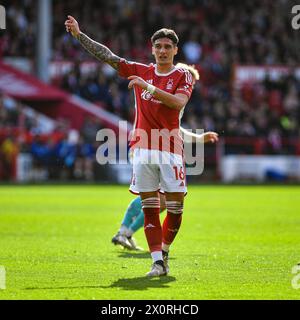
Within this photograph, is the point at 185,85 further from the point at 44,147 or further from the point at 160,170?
the point at 44,147

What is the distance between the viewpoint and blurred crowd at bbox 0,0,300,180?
34875 millimetres

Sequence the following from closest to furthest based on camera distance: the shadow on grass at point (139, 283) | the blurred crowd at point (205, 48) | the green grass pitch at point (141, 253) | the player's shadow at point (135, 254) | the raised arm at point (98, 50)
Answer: the green grass pitch at point (141, 253) < the shadow on grass at point (139, 283) < the raised arm at point (98, 50) < the player's shadow at point (135, 254) < the blurred crowd at point (205, 48)

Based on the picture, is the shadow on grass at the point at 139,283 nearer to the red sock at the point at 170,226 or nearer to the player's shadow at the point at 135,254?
the red sock at the point at 170,226

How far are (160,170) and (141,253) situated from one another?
2.42m

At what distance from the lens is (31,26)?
124 ft

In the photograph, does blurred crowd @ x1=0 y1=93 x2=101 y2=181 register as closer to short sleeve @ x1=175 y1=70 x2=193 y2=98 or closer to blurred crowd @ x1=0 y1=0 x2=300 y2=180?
blurred crowd @ x1=0 y1=0 x2=300 y2=180

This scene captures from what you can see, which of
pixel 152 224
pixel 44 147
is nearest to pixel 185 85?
pixel 152 224

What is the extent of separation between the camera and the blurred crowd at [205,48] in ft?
114

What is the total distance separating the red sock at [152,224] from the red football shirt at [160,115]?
58 centimetres

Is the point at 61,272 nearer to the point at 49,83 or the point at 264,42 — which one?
the point at 49,83

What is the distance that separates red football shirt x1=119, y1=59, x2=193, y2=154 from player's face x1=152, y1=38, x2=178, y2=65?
171 millimetres

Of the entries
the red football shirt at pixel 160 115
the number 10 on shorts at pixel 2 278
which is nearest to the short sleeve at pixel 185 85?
the red football shirt at pixel 160 115

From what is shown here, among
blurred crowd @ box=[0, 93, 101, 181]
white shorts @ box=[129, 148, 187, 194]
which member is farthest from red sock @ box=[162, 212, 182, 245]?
blurred crowd @ box=[0, 93, 101, 181]

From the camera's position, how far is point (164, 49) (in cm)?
918
